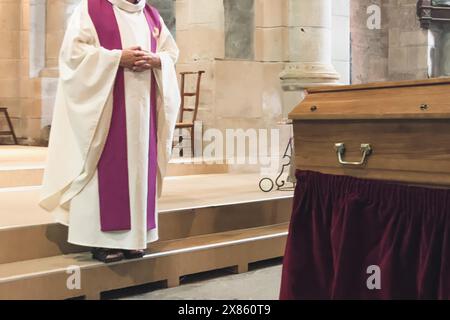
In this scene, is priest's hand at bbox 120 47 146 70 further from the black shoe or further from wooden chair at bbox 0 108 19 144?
wooden chair at bbox 0 108 19 144

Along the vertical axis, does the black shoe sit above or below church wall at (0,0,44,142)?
below

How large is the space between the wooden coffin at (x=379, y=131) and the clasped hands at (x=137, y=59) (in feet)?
3.83

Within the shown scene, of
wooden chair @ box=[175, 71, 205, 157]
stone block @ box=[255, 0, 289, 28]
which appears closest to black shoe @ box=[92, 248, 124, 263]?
wooden chair @ box=[175, 71, 205, 157]

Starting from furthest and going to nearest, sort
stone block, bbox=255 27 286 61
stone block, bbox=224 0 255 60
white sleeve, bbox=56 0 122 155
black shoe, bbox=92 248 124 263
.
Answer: stone block, bbox=224 0 255 60 < stone block, bbox=255 27 286 61 < black shoe, bbox=92 248 124 263 < white sleeve, bbox=56 0 122 155

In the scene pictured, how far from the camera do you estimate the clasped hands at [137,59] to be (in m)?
3.25

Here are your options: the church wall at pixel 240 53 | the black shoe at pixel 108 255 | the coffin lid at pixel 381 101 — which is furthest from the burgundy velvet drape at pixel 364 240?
the church wall at pixel 240 53

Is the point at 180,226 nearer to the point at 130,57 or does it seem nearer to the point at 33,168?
the point at 130,57

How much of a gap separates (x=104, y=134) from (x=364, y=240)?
5.31 feet

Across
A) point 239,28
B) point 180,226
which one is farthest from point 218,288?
point 239,28

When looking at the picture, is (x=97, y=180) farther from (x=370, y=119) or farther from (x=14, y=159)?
(x=14, y=159)

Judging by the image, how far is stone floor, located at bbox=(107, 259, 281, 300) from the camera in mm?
3459

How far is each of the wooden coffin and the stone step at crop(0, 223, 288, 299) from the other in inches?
57.0

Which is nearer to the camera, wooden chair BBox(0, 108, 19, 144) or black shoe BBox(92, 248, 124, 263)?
black shoe BBox(92, 248, 124, 263)

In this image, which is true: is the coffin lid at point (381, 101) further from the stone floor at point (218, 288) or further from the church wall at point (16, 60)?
the church wall at point (16, 60)
